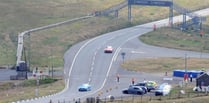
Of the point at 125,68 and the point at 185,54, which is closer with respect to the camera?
the point at 125,68

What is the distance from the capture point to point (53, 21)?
371ft

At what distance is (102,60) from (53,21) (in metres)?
23.6

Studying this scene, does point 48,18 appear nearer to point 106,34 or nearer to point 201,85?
point 106,34

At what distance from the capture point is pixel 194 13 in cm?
12294

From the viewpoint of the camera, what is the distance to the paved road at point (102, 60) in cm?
7569

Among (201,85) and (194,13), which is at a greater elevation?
(194,13)

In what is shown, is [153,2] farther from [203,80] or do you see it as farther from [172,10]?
[203,80]

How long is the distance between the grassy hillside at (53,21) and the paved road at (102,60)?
1803 millimetres

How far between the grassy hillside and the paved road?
1.80m

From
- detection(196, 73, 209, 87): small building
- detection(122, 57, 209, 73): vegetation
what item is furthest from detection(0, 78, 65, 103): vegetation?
detection(196, 73, 209, 87): small building

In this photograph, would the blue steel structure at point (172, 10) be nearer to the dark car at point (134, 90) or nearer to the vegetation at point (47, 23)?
the vegetation at point (47, 23)

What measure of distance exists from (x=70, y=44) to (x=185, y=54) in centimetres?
1357

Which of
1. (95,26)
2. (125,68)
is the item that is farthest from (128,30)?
(125,68)

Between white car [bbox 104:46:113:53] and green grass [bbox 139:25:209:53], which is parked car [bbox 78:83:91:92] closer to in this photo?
white car [bbox 104:46:113:53]
